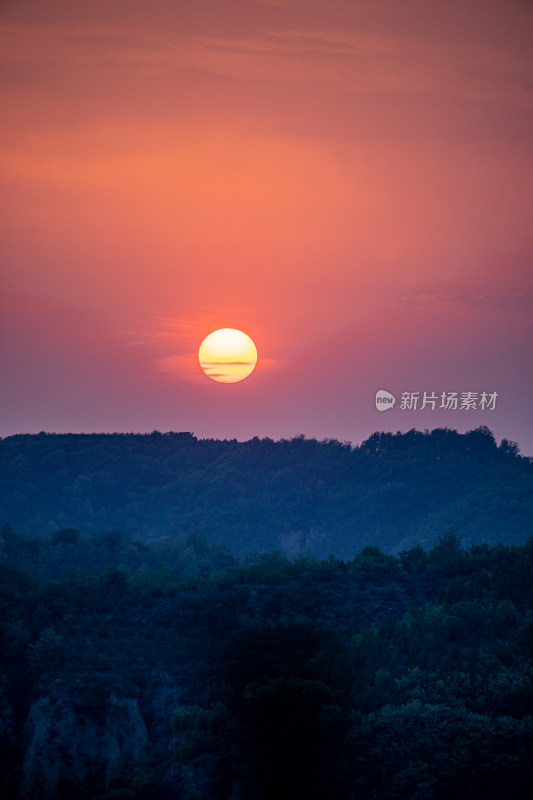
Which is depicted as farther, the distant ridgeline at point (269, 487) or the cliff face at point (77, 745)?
the distant ridgeline at point (269, 487)

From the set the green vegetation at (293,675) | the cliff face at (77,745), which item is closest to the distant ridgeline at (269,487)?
the green vegetation at (293,675)

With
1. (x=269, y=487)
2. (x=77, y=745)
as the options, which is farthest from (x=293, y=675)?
(x=269, y=487)

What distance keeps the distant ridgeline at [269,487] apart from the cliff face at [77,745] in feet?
341

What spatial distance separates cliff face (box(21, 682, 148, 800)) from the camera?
132 feet

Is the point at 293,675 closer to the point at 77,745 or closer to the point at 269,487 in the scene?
the point at 77,745

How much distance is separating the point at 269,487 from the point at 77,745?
133 m

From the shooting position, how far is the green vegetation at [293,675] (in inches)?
1407

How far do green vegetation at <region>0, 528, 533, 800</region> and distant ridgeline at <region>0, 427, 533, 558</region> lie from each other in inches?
3577

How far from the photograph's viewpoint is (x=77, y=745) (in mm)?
40969

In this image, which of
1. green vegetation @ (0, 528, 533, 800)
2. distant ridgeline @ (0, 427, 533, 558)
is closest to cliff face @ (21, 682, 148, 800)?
green vegetation @ (0, 528, 533, 800)

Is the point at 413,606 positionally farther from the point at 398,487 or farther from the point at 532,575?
the point at 398,487

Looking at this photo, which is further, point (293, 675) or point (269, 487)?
point (269, 487)

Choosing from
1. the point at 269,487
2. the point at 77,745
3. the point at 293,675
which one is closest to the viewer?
the point at 293,675

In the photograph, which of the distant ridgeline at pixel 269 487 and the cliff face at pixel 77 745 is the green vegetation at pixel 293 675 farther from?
the distant ridgeline at pixel 269 487
